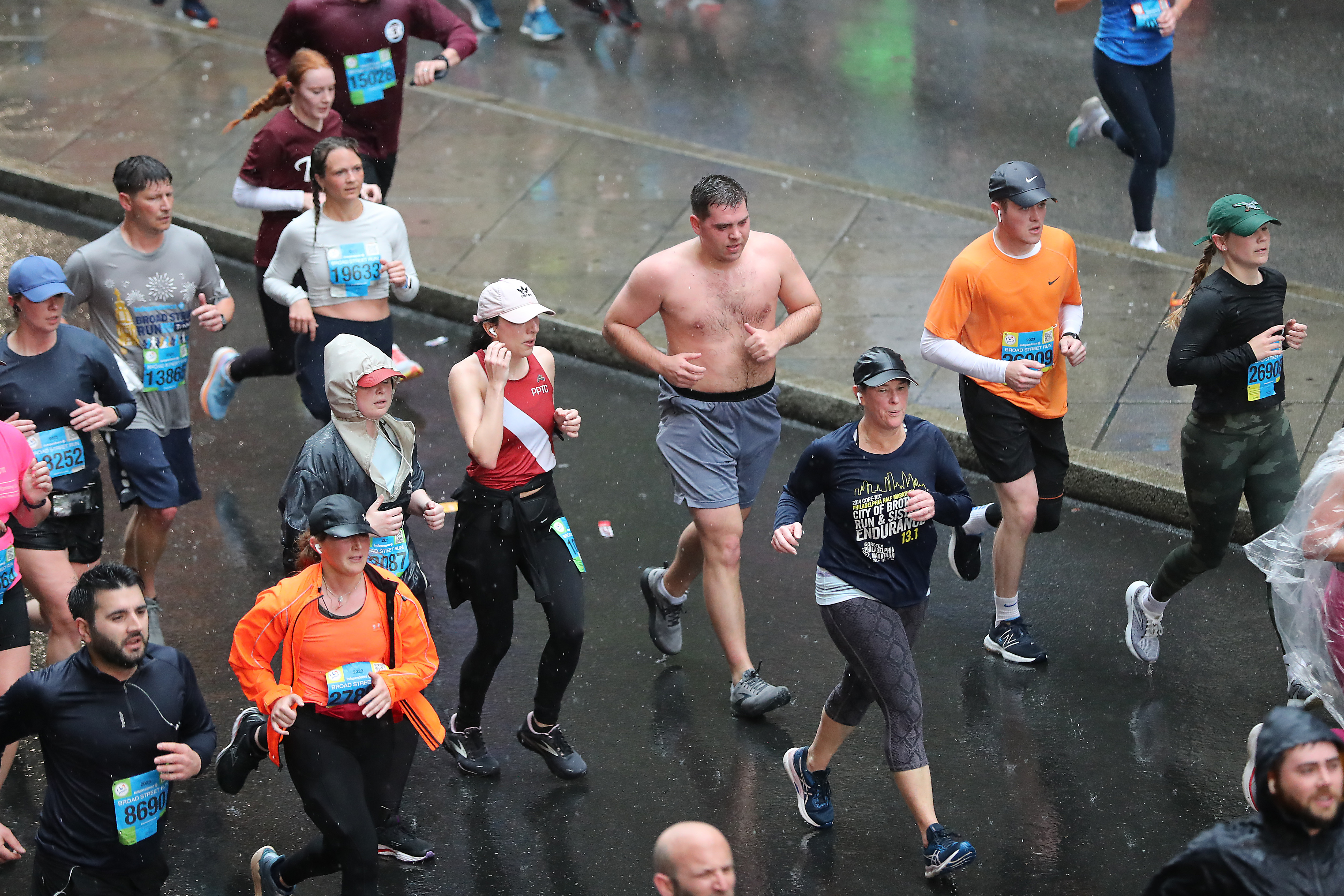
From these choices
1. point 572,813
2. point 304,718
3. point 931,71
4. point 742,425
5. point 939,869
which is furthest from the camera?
point 931,71

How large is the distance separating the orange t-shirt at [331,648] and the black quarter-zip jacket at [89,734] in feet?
1.28

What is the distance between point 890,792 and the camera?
20.5 ft

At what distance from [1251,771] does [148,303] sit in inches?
191

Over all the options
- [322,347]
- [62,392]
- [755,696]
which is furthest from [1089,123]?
[62,392]

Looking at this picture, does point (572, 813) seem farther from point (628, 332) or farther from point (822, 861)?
point (628, 332)

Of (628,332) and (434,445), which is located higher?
(628,332)

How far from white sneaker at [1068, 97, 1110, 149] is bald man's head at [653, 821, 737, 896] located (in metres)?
8.28

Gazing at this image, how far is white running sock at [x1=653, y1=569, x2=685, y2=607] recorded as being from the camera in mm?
7148

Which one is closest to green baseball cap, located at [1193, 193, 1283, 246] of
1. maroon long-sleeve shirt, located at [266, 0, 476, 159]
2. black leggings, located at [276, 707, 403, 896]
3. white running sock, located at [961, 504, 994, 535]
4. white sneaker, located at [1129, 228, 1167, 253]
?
white running sock, located at [961, 504, 994, 535]

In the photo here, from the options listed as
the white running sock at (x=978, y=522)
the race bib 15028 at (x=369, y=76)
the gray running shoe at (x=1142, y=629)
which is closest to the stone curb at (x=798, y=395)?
the white running sock at (x=978, y=522)

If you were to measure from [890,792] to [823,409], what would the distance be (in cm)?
329

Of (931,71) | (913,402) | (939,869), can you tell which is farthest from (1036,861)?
(931,71)

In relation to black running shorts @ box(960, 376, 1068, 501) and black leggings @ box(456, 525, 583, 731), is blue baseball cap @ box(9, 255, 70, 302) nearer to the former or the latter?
black leggings @ box(456, 525, 583, 731)

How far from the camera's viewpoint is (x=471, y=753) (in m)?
6.40
